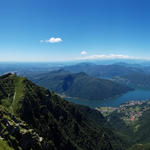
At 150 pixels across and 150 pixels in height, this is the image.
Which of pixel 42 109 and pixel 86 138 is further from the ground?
pixel 42 109

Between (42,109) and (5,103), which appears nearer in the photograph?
(5,103)

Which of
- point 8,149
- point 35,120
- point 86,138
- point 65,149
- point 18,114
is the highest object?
point 8,149

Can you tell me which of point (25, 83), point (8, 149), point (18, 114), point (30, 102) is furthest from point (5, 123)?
point (25, 83)

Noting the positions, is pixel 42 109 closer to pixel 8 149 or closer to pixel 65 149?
pixel 65 149

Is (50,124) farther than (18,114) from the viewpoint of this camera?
Yes

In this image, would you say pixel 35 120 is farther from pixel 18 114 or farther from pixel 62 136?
pixel 62 136

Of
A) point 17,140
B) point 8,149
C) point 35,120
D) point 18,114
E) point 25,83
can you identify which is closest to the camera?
point 8,149

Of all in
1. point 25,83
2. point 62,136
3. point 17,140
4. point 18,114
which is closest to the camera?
point 17,140

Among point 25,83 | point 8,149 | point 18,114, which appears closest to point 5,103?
point 18,114

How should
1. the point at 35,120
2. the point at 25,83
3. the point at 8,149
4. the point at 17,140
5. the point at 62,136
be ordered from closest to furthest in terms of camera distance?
1. the point at 8,149
2. the point at 17,140
3. the point at 35,120
4. the point at 62,136
5. the point at 25,83
